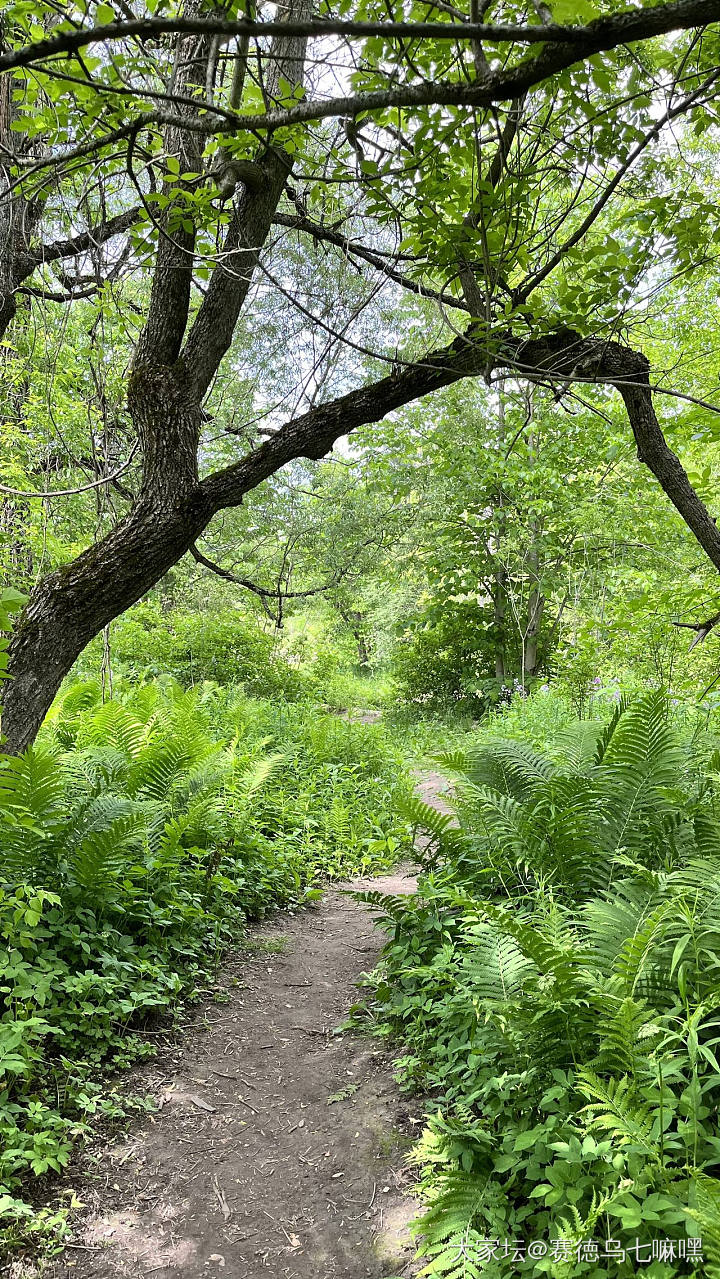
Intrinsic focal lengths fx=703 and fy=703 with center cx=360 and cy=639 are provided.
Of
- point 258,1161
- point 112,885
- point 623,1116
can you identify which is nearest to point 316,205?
point 112,885

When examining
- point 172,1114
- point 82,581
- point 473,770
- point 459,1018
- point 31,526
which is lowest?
point 172,1114

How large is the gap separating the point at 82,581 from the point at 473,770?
7.42ft

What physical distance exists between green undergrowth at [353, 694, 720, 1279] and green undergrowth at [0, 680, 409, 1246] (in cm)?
83

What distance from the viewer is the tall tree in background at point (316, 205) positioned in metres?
2.51

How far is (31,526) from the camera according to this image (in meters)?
7.00

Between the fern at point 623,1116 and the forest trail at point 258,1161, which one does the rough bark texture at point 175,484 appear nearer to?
the forest trail at point 258,1161

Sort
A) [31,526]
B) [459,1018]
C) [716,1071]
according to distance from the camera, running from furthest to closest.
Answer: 1. [31,526]
2. [459,1018]
3. [716,1071]

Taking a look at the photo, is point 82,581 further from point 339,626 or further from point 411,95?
point 339,626

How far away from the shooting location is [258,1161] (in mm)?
2570

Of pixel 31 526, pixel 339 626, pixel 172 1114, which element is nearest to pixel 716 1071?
pixel 172 1114

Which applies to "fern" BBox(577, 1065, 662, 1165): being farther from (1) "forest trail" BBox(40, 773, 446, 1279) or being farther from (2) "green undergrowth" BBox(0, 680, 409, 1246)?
(2) "green undergrowth" BBox(0, 680, 409, 1246)

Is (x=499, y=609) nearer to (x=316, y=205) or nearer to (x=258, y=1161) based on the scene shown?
(x=316, y=205)

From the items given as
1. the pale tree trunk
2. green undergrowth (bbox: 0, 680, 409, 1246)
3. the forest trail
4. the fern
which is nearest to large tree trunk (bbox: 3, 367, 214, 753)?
green undergrowth (bbox: 0, 680, 409, 1246)

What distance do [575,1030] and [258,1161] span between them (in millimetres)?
1358
